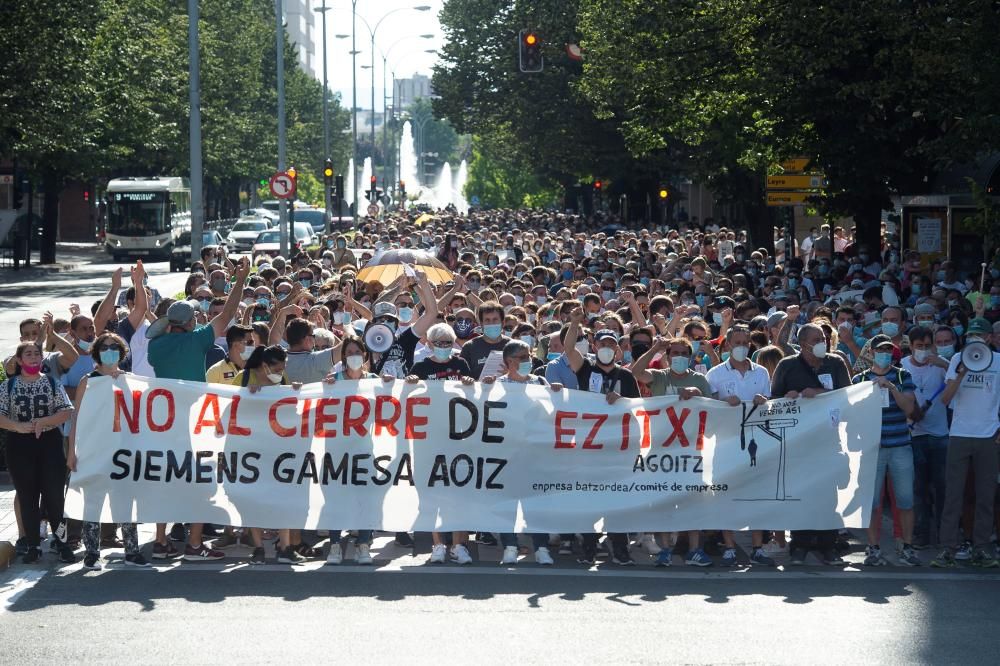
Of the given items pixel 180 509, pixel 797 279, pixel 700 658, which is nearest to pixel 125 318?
pixel 180 509

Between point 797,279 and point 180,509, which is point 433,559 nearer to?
point 180,509

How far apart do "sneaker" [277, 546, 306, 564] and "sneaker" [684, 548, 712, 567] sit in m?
2.69

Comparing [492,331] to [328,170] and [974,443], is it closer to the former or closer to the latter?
[974,443]

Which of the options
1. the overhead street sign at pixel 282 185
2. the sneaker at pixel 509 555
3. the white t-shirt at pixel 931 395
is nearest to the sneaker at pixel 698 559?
the sneaker at pixel 509 555

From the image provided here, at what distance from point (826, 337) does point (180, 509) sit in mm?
4916

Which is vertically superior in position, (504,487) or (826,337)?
(826,337)

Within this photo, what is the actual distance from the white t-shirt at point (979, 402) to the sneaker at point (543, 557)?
303cm

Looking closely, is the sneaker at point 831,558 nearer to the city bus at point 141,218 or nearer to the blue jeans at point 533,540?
the blue jeans at point 533,540

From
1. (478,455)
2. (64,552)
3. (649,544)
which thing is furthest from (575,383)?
(64,552)

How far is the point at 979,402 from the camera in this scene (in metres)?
11.3

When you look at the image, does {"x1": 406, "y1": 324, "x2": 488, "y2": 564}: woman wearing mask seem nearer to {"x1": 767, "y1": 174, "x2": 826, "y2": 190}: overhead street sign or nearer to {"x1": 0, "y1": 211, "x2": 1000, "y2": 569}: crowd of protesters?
{"x1": 0, "y1": 211, "x2": 1000, "y2": 569}: crowd of protesters

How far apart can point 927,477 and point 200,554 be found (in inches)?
209

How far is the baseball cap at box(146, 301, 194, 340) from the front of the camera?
461 inches

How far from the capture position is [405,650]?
8.71 meters
